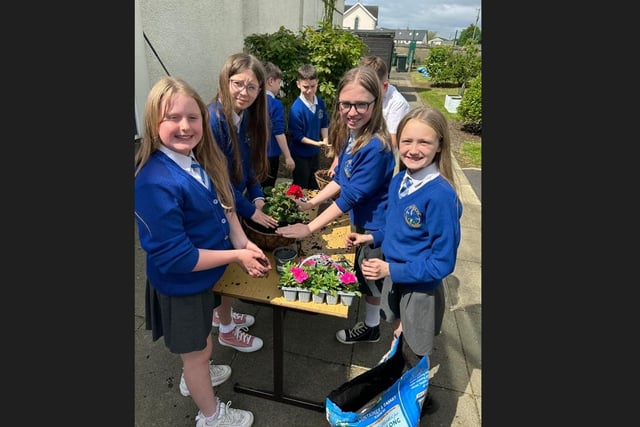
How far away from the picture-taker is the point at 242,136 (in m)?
2.71

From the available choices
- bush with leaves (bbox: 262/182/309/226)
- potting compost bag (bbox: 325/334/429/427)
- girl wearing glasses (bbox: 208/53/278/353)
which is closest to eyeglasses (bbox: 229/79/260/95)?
girl wearing glasses (bbox: 208/53/278/353)

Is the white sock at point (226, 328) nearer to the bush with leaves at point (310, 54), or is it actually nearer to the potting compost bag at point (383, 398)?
the potting compost bag at point (383, 398)

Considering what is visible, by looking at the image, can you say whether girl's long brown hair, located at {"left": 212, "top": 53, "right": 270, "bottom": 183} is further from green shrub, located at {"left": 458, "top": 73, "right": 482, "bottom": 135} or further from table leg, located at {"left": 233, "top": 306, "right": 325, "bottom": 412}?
green shrub, located at {"left": 458, "top": 73, "right": 482, "bottom": 135}

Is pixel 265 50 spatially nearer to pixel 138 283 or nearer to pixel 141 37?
pixel 141 37

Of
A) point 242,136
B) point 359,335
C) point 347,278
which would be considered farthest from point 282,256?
point 359,335

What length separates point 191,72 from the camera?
5.61 metres

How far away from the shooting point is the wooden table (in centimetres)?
199

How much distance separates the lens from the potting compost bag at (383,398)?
1966 millimetres

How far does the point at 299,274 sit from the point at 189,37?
193 inches

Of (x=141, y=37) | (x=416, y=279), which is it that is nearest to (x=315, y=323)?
(x=416, y=279)

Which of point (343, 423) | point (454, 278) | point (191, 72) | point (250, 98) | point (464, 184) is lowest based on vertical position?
point (343, 423)

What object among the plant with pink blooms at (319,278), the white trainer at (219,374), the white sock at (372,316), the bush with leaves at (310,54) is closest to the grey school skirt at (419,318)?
the plant with pink blooms at (319,278)

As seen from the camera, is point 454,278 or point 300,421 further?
point 454,278

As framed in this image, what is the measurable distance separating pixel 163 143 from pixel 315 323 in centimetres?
222
